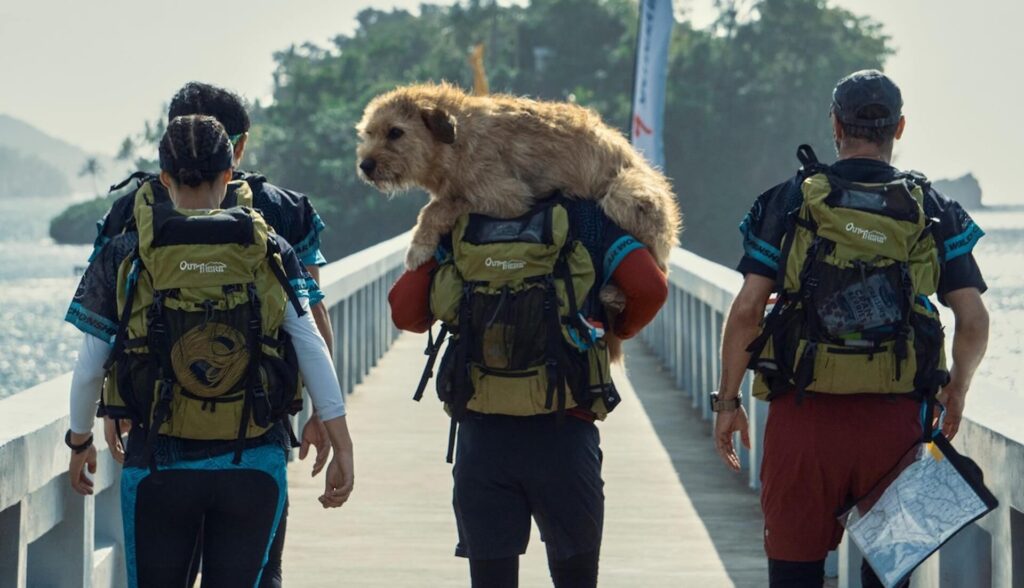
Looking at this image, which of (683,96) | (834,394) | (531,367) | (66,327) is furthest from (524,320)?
(66,327)

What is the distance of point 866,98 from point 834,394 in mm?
711

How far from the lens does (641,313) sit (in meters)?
4.42

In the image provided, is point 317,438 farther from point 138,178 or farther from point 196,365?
point 138,178

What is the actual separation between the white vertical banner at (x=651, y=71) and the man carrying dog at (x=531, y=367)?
71.1 ft

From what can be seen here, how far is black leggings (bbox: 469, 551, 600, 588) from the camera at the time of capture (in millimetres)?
4383

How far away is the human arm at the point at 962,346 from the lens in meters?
4.42

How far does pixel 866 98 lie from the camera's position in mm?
4316

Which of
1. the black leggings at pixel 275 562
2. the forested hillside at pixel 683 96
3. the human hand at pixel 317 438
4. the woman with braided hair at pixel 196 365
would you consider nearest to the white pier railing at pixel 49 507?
the black leggings at pixel 275 562

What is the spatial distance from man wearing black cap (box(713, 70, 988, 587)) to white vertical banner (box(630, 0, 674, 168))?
2158 cm

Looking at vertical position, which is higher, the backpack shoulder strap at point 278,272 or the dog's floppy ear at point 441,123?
the dog's floppy ear at point 441,123

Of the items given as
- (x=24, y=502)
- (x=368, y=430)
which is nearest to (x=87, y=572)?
(x=24, y=502)

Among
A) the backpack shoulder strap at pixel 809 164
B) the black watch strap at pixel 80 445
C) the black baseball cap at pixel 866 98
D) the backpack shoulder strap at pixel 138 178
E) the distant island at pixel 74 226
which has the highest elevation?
the black baseball cap at pixel 866 98

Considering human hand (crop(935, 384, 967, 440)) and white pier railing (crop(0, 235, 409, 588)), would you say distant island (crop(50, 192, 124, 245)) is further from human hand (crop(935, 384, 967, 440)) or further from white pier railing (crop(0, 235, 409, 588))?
human hand (crop(935, 384, 967, 440))

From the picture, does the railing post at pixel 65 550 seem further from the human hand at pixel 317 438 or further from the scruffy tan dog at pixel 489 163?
the scruffy tan dog at pixel 489 163
